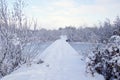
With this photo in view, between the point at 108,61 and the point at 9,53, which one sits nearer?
the point at 108,61

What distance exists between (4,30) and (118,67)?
7.22 meters

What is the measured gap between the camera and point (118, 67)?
28.4 feet

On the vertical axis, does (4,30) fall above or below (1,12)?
below

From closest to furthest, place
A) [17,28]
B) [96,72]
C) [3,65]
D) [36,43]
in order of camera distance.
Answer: [96,72] → [3,65] → [17,28] → [36,43]

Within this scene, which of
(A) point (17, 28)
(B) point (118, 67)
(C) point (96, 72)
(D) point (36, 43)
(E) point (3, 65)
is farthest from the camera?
(D) point (36, 43)

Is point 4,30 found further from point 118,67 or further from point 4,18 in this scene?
point 118,67

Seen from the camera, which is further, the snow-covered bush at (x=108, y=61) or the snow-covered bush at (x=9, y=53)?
the snow-covered bush at (x=9, y=53)

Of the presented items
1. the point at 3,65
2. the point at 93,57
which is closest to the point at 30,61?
the point at 3,65

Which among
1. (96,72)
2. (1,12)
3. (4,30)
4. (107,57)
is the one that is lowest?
(96,72)

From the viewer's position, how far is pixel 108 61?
9.40 meters

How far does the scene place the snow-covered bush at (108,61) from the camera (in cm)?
890

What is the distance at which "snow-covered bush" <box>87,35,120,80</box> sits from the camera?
29.2 ft

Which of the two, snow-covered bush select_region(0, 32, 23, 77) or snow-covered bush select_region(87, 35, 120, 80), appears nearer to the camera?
snow-covered bush select_region(87, 35, 120, 80)

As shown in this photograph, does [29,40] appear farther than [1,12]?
Yes
